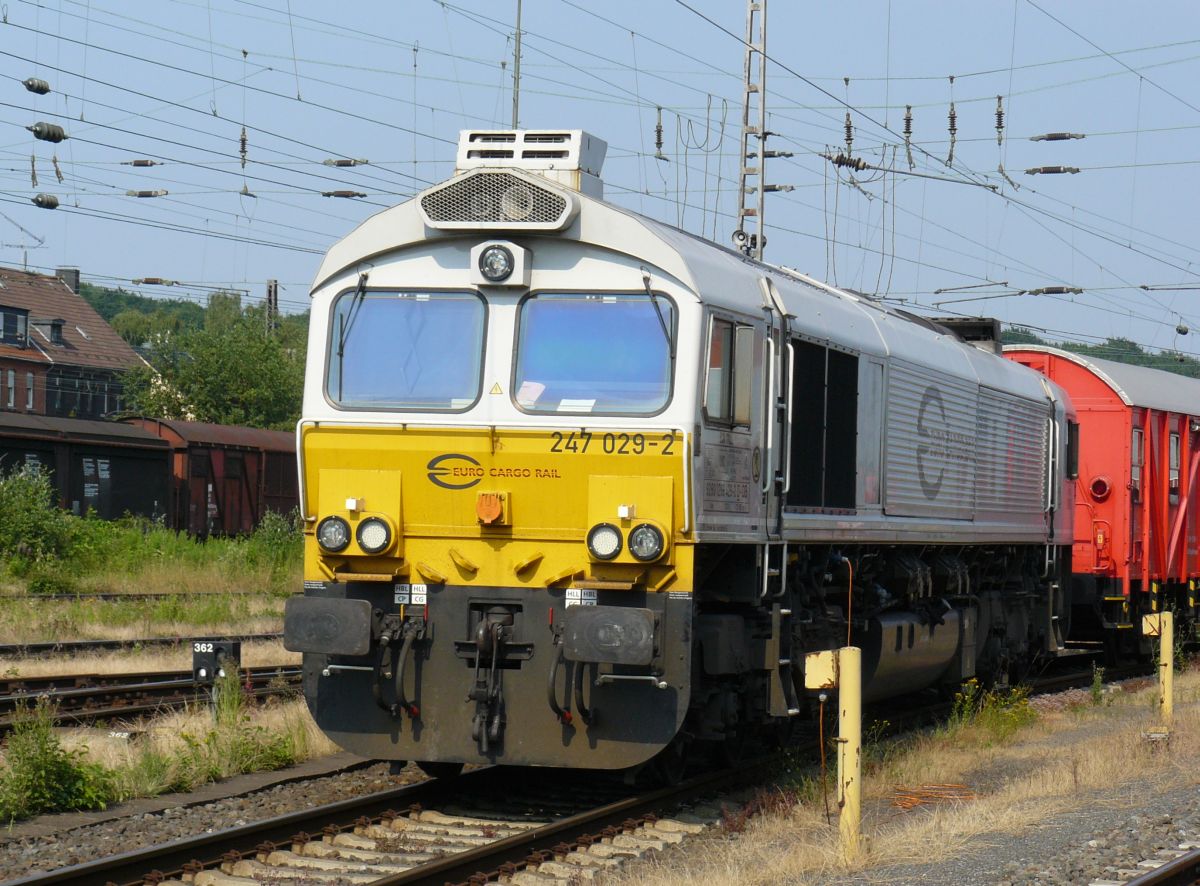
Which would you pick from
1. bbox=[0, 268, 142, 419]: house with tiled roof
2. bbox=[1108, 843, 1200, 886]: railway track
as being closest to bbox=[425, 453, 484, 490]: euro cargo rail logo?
bbox=[1108, 843, 1200, 886]: railway track

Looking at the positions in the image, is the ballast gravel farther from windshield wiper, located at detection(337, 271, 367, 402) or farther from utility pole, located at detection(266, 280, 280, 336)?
utility pole, located at detection(266, 280, 280, 336)

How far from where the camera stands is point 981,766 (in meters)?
12.3

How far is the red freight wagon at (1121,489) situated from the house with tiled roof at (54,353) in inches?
2305

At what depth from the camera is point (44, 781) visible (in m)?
9.55

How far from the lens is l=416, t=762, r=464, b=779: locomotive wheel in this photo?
1021 cm

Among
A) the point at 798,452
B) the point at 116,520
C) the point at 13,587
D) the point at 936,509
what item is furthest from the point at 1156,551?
the point at 116,520

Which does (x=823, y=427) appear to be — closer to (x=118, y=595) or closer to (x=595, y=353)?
(x=595, y=353)

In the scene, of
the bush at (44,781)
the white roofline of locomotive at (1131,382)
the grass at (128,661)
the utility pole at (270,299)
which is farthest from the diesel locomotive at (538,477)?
the utility pole at (270,299)

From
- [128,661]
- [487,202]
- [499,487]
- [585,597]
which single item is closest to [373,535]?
[499,487]

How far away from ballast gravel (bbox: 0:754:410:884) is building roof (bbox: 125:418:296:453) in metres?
25.6

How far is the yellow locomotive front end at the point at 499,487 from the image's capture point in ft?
29.7

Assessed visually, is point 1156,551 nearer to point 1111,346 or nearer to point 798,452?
point 798,452

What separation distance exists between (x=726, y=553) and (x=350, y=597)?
236 cm

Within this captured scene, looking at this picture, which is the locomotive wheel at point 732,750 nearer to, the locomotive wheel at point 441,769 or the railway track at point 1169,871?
the locomotive wheel at point 441,769
